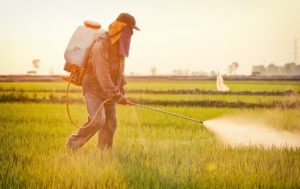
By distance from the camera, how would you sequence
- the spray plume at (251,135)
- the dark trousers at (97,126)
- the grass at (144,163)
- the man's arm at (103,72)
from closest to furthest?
the grass at (144,163)
the man's arm at (103,72)
the dark trousers at (97,126)
the spray plume at (251,135)

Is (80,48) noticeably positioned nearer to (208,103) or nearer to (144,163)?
(144,163)

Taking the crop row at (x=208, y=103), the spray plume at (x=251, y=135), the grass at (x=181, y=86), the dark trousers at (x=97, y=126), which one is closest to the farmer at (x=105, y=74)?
the dark trousers at (x=97, y=126)

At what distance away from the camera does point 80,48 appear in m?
4.43

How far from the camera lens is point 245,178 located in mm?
3766

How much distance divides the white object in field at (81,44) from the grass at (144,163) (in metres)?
0.94

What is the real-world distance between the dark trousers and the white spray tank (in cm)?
25

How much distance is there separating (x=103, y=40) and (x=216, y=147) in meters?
1.86

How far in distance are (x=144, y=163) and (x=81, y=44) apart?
136cm

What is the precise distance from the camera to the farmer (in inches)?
173

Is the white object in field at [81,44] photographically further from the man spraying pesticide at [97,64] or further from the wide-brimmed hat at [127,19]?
the wide-brimmed hat at [127,19]

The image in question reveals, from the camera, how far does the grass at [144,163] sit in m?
3.61

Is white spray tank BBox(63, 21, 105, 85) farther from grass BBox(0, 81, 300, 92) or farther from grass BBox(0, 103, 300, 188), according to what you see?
grass BBox(0, 81, 300, 92)

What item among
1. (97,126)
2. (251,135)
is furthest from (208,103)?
(97,126)

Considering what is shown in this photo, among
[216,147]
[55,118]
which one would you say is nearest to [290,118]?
[216,147]
